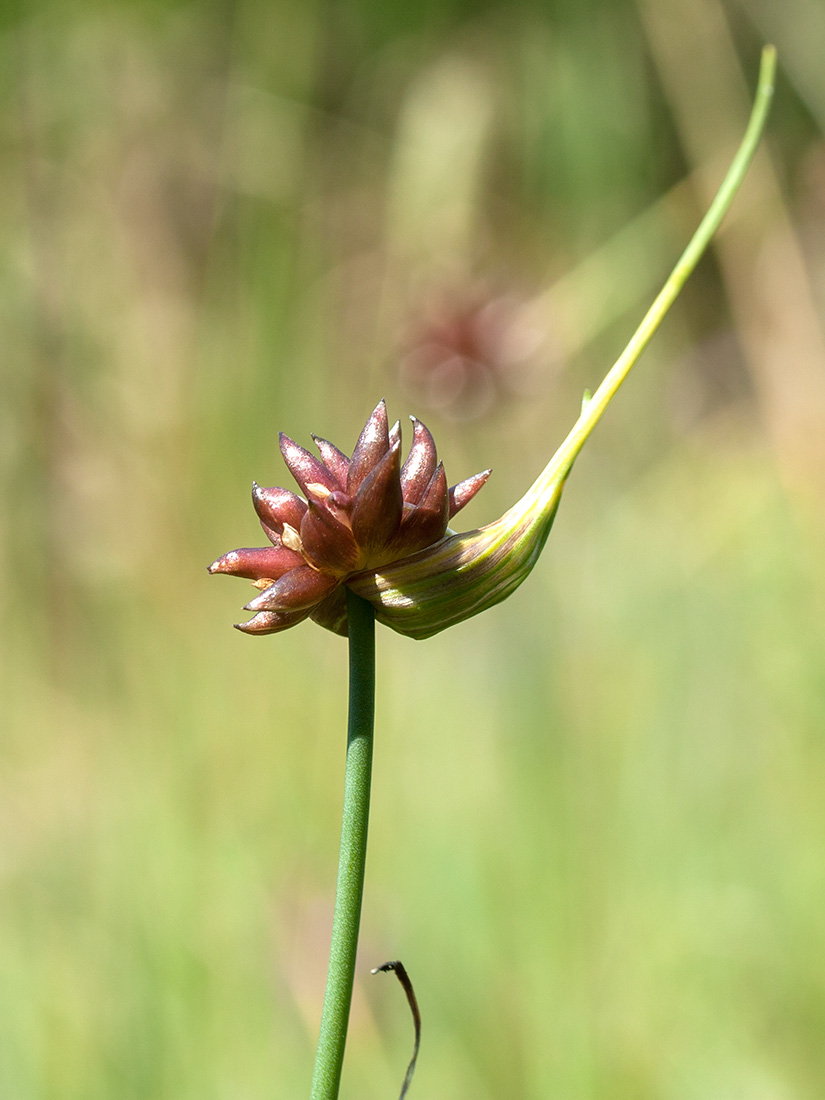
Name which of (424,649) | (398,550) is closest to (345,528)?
(398,550)

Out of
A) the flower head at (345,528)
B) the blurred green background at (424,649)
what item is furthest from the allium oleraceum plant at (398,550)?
the blurred green background at (424,649)

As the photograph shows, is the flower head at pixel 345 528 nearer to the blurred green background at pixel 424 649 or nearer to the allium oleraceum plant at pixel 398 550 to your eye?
the allium oleraceum plant at pixel 398 550

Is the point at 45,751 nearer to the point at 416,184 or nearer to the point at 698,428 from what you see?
the point at 416,184

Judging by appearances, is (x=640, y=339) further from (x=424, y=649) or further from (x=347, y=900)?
(x=424, y=649)

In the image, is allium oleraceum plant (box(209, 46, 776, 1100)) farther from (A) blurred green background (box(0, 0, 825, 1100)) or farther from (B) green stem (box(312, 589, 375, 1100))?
(A) blurred green background (box(0, 0, 825, 1100))

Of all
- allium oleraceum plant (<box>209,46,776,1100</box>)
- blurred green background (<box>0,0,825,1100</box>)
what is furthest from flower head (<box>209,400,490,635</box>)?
blurred green background (<box>0,0,825,1100</box>)

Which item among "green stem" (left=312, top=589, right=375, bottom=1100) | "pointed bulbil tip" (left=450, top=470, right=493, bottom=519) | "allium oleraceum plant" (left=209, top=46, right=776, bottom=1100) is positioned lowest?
"green stem" (left=312, top=589, right=375, bottom=1100)
